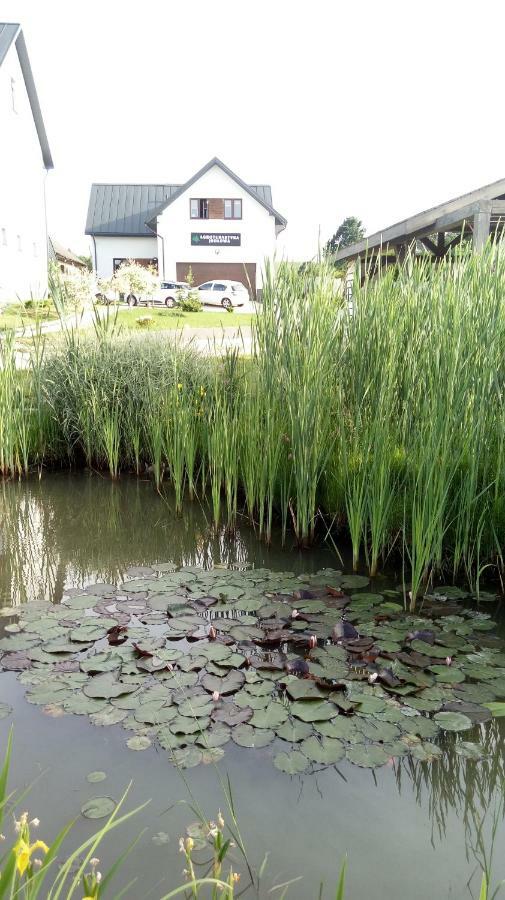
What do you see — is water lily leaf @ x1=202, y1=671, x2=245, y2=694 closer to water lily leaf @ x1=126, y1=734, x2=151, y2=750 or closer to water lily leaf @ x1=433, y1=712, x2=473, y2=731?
water lily leaf @ x1=126, y1=734, x2=151, y2=750

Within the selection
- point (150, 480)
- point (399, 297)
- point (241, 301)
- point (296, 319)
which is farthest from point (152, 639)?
point (241, 301)

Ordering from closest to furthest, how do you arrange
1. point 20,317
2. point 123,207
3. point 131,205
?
1. point 20,317
2. point 123,207
3. point 131,205

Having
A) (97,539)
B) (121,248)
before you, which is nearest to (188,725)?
(97,539)

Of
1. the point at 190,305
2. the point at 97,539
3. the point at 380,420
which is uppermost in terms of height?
the point at 190,305

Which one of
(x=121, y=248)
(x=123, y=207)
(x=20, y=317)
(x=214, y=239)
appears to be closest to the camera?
(x=20, y=317)

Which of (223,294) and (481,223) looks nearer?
(481,223)

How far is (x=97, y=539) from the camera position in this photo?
14.0 feet

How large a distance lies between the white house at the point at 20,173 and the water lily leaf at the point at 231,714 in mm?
15437

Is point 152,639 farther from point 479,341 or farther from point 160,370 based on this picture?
Answer: point 160,370

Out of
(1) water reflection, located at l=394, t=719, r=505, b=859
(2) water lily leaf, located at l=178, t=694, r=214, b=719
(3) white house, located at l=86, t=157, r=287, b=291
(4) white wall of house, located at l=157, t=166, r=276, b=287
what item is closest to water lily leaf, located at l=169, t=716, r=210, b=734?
(2) water lily leaf, located at l=178, t=694, r=214, b=719

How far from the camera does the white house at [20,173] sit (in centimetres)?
1755

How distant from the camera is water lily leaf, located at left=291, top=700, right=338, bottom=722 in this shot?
2.23 m

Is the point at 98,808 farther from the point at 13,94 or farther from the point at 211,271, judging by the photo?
the point at 211,271

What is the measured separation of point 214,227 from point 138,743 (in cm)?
3136
